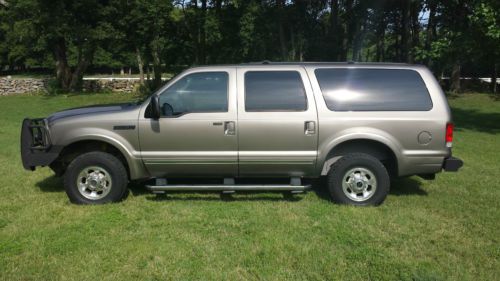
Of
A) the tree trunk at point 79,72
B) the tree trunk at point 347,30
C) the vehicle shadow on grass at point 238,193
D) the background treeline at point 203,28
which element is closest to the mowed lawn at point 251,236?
the vehicle shadow on grass at point 238,193

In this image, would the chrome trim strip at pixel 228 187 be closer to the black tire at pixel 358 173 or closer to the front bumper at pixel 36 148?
the black tire at pixel 358 173

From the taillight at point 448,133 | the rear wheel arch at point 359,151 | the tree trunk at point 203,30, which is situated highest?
the tree trunk at point 203,30

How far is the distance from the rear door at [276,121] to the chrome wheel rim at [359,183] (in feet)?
1.62

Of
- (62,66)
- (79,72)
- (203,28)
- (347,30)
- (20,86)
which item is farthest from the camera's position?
(347,30)

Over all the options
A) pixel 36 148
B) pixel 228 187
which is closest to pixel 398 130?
pixel 228 187

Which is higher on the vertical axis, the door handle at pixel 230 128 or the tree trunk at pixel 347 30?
the tree trunk at pixel 347 30

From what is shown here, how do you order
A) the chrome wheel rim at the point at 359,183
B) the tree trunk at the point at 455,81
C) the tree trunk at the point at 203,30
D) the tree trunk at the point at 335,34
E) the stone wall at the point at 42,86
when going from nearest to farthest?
the chrome wheel rim at the point at 359,183 < the tree trunk at the point at 203,30 < the tree trunk at the point at 455,81 < the stone wall at the point at 42,86 < the tree trunk at the point at 335,34

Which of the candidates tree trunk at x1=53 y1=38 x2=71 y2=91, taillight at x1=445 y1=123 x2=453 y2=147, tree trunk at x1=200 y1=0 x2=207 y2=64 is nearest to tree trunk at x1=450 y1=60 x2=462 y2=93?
tree trunk at x1=200 y1=0 x2=207 y2=64

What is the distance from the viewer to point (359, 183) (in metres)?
5.81

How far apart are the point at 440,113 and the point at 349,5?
92.3ft

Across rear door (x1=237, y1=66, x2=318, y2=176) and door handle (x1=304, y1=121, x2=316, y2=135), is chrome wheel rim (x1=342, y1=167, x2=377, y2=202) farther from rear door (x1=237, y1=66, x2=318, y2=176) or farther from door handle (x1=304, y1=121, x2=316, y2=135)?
door handle (x1=304, y1=121, x2=316, y2=135)

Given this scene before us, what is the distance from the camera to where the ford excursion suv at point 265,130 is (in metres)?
5.64

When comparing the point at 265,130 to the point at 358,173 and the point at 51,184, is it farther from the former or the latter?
the point at 51,184

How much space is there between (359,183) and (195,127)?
2.28 meters
